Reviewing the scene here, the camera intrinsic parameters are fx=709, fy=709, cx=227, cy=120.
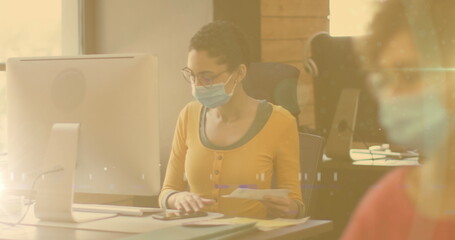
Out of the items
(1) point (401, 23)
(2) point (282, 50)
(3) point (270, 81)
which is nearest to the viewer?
(1) point (401, 23)

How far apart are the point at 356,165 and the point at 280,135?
92 centimetres

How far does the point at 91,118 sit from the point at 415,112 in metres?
1.32

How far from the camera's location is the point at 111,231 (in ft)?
6.73

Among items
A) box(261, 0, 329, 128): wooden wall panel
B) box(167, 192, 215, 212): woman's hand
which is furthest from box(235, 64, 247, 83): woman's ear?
box(261, 0, 329, 128): wooden wall panel

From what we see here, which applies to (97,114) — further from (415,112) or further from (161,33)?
(161,33)

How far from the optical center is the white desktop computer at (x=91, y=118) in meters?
2.04

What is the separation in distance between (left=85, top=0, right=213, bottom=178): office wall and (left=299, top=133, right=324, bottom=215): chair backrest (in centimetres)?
123

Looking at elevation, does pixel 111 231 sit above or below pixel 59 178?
below

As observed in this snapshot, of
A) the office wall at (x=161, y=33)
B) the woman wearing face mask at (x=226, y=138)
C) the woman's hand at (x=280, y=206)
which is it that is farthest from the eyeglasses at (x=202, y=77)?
the office wall at (x=161, y=33)

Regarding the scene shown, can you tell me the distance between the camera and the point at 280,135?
2.57m

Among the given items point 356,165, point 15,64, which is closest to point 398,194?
point 15,64

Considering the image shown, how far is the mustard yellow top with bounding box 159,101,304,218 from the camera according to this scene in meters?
2.52

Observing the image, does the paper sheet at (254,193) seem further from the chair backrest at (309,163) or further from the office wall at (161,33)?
the office wall at (161,33)

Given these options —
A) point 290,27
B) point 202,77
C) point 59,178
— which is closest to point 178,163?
point 202,77
